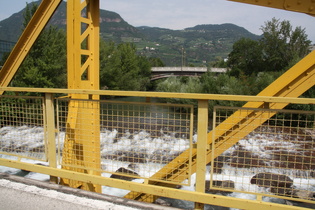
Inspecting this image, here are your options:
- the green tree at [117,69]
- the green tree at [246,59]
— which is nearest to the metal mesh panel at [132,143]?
the green tree at [117,69]

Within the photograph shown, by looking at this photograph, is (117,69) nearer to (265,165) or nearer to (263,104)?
(265,165)

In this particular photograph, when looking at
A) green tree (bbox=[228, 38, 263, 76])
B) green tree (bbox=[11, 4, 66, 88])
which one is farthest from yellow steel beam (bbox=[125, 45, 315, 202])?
green tree (bbox=[228, 38, 263, 76])

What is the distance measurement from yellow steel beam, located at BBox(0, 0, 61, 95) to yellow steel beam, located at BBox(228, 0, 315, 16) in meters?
3.04

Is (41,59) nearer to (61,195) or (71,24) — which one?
(71,24)

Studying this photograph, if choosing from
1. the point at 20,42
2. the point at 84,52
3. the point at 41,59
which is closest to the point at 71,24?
the point at 84,52

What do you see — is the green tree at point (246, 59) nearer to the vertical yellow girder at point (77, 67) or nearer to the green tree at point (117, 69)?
the green tree at point (117, 69)

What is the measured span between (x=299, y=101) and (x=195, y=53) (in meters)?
197

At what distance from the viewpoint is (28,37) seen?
13.8 feet

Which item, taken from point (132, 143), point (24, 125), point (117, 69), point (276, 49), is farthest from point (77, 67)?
point (276, 49)

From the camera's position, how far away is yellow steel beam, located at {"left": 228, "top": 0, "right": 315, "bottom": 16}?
8.43ft

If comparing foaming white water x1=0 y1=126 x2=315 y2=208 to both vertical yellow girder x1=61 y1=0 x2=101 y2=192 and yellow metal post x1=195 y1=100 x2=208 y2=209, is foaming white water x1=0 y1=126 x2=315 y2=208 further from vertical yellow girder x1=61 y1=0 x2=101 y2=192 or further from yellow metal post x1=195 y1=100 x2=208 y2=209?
vertical yellow girder x1=61 y1=0 x2=101 y2=192

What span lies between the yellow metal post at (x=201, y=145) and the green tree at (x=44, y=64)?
69.1 ft

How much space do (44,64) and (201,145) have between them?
73.5 ft

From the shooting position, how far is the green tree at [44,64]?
20.9m
